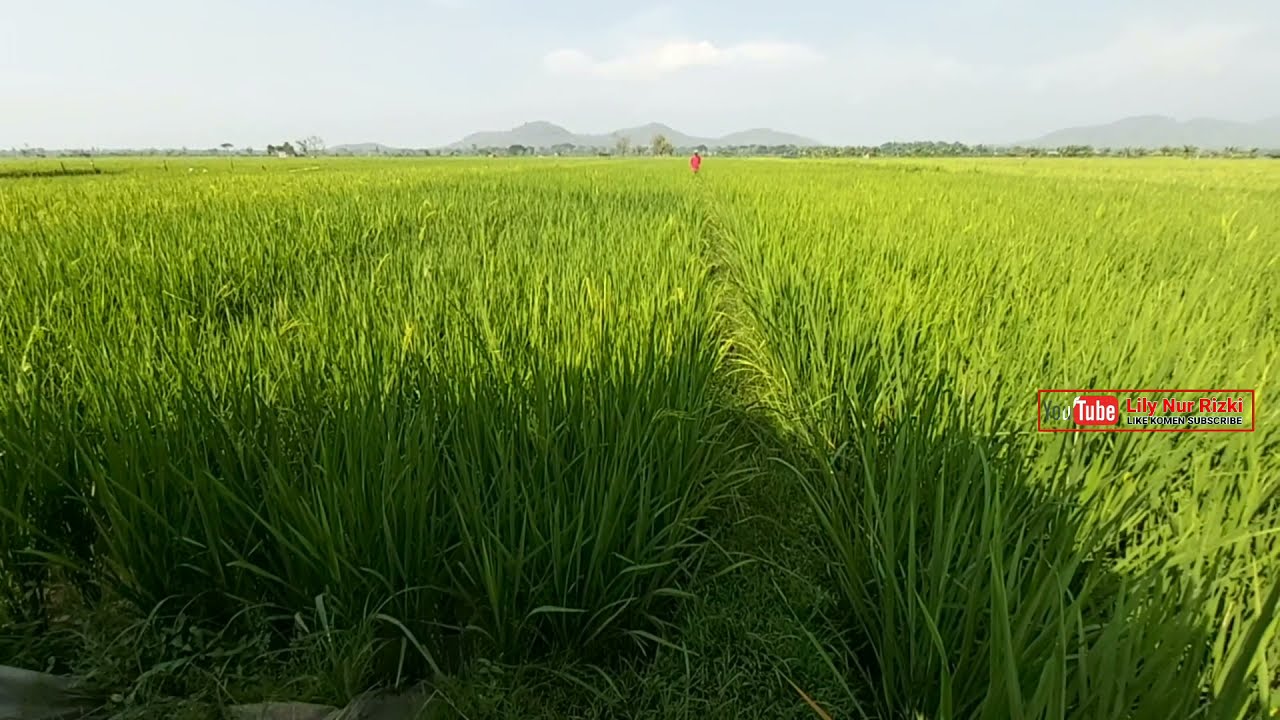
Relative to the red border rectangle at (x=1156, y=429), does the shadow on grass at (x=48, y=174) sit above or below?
above

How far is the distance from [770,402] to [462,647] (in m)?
1.34

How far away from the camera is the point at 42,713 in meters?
0.86

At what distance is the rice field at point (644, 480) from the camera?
83 centimetres

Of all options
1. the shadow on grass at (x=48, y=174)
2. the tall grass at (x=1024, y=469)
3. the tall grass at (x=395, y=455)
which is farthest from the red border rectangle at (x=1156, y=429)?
the shadow on grass at (x=48, y=174)

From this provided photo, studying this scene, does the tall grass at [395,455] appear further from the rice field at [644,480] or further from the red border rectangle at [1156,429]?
the red border rectangle at [1156,429]

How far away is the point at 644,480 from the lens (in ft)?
3.50

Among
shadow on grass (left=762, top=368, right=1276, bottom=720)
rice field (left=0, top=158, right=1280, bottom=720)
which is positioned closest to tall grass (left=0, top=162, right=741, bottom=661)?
rice field (left=0, top=158, right=1280, bottom=720)

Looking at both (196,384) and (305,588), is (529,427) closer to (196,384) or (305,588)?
(305,588)

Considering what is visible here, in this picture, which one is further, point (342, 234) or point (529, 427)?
point (342, 234)

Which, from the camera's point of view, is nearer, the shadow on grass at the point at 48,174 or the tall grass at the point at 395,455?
the tall grass at the point at 395,455

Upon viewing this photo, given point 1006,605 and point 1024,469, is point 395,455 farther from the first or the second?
point 1024,469

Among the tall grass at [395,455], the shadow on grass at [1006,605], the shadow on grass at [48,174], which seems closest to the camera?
the shadow on grass at [1006,605]

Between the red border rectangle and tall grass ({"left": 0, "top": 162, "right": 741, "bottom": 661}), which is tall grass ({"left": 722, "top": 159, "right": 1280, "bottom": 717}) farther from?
tall grass ({"left": 0, "top": 162, "right": 741, "bottom": 661})

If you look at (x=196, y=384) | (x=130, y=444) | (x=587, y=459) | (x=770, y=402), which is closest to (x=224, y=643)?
(x=130, y=444)
